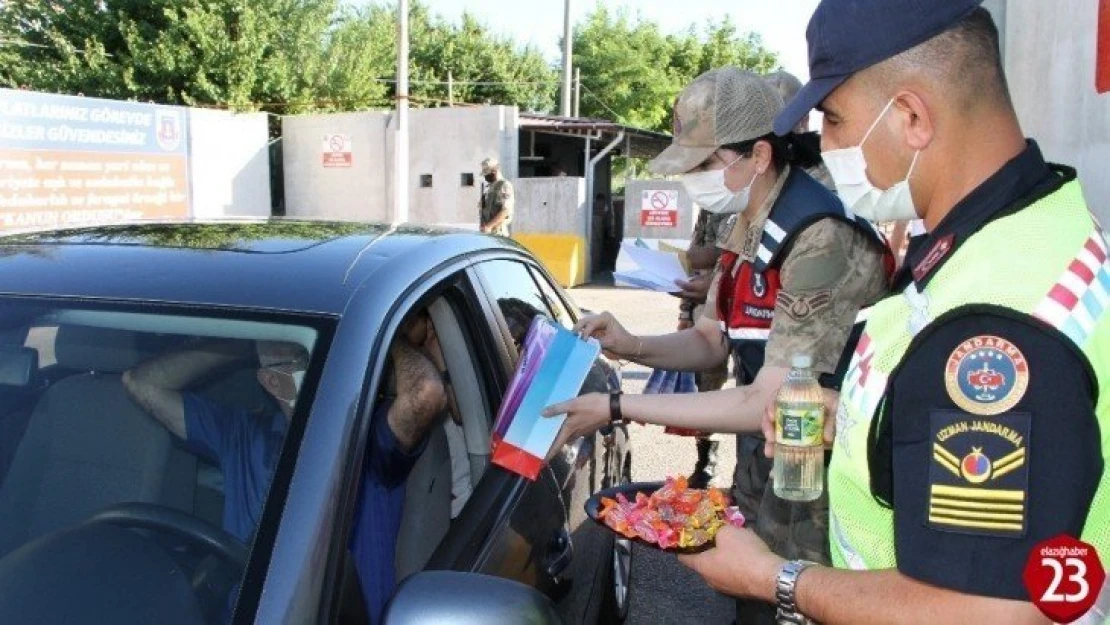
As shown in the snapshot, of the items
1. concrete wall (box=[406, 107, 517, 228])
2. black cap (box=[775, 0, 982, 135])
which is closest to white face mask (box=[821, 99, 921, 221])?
black cap (box=[775, 0, 982, 135])

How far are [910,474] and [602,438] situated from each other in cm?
195

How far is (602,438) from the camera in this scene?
10.2 ft

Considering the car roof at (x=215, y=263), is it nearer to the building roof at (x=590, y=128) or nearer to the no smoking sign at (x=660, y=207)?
the no smoking sign at (x=660, y=207)

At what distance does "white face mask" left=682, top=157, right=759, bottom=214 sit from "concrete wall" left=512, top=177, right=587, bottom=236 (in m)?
13.5

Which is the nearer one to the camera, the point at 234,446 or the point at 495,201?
the point at 234,446

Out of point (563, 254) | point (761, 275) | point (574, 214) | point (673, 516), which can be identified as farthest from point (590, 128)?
point (673, 516)

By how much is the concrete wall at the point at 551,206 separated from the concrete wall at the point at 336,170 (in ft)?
14.9

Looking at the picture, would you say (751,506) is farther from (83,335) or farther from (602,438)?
(83,335)

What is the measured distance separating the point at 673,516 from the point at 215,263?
1.03m

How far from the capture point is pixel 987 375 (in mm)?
1098

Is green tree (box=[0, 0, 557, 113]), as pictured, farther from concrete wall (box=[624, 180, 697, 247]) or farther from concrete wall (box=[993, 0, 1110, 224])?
concrete wall (box=[993, 0, 1110, 224])

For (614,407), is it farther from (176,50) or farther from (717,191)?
(176,50)

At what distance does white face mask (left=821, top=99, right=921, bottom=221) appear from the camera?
147 centimetres

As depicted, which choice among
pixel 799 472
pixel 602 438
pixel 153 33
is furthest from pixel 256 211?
pixel 799 472
